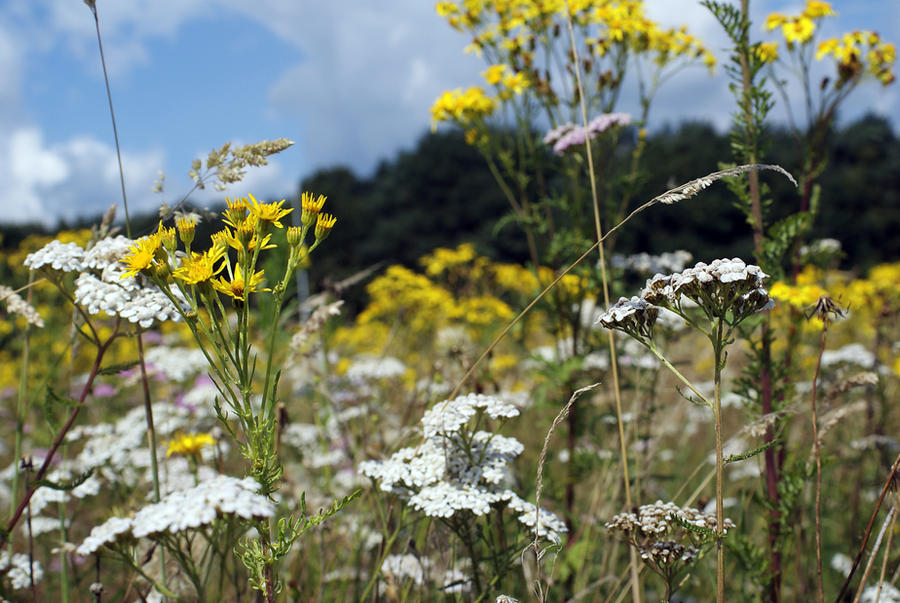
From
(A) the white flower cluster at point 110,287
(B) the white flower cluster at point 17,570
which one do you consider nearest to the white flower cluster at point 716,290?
(A) the white flower cluster at point 110,287

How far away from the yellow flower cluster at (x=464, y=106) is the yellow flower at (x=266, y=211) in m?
2.27

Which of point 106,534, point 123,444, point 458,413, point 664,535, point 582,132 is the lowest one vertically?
point 664,535

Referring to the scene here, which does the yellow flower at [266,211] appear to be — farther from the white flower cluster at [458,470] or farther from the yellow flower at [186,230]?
the white flower cluster at [458,470]

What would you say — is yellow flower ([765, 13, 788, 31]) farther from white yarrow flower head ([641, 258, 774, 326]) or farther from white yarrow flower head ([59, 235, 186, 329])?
white yarrow flower head ([59, 235, 186, 329])

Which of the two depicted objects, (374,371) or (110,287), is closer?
(110,287)

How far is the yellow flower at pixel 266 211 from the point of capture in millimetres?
1291

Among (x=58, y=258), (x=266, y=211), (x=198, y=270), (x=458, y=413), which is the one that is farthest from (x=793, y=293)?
(x=58, y=258)

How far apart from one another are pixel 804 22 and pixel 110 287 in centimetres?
314

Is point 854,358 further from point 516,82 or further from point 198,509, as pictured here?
point 198,509

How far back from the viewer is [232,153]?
159cm

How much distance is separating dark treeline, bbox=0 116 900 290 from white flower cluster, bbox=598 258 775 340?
1104 inches

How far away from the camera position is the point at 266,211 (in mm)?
1303

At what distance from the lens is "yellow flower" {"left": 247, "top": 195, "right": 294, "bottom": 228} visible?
4.24 ft

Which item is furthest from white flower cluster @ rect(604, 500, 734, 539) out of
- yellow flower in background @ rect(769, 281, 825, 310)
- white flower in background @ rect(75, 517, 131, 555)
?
yellow flower in background @ rect(769, 281, 825, 310)
